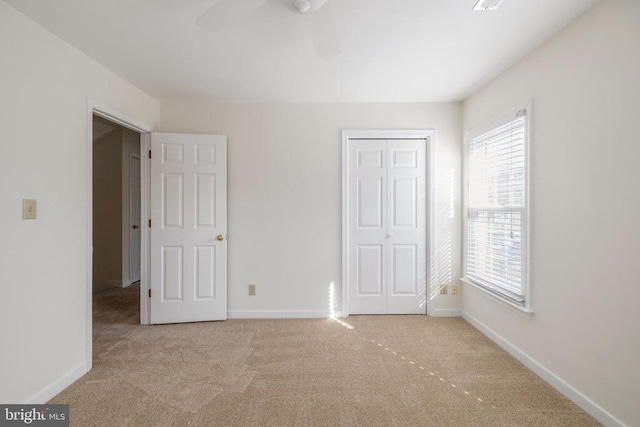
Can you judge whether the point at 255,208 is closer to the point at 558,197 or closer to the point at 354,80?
the point at 354,80

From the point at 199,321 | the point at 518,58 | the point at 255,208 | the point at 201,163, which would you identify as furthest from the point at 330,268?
the point at 518,58

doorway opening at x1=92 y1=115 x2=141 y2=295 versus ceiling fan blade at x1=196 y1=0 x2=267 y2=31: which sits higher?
ceiling fan blade at x1=196 y1=0 x2=267 y2=31

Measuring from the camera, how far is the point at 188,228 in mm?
3125

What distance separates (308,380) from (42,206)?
6.93 feet

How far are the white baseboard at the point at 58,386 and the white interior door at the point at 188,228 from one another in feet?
3.05

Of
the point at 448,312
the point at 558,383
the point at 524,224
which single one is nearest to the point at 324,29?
the point at 524,224

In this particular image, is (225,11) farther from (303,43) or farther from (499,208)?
(499,208)

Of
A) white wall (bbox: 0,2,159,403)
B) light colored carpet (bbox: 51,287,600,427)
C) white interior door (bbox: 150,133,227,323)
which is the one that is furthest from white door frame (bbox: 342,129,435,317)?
white wall (bbox: 0,2,159,403)

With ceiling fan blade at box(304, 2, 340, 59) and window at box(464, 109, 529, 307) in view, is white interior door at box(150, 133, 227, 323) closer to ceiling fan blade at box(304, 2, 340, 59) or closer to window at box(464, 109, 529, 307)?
ceiling fan blade at box(304, 2, 340, 59)

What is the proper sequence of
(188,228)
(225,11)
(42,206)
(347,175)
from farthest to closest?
(347,175)
(188,228)
(42,206)
(225,11)

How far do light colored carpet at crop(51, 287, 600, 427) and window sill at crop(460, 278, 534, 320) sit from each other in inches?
15.4

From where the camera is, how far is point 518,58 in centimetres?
232

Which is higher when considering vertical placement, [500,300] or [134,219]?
[134,219]

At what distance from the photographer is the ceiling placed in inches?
68.4
